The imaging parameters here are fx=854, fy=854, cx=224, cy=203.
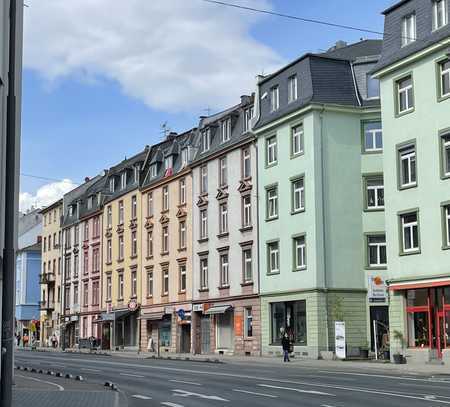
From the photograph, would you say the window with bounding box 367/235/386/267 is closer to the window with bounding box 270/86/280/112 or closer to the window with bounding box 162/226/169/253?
the window with bounding box 270/86/280/112

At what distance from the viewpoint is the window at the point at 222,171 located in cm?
5209

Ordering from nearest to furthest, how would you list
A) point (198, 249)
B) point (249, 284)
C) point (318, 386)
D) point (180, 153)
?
point (318, 386)
point (249, 284)
point (198, 249)
point (180, 153)

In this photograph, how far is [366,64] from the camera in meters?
45.0

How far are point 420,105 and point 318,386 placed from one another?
17562 millimetres

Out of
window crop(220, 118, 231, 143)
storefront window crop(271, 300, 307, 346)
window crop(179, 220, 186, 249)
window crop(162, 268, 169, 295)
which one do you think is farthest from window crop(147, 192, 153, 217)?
storefront window crop(271, 300, 307, 346)

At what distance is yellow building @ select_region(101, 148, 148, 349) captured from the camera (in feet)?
214

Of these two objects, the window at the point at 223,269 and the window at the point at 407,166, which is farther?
the window at the point at 223,269

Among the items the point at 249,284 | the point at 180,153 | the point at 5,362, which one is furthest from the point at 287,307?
the point at 5,362

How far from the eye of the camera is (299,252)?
44531mm

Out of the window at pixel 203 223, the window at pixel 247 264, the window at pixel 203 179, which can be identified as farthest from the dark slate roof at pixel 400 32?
the window at pixel 203 223

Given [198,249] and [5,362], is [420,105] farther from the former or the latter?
[5,362]

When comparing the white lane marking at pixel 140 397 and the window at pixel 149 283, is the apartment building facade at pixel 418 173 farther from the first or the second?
the window at pixel 149 283

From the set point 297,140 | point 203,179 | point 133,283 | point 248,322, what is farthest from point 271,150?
point 133,283

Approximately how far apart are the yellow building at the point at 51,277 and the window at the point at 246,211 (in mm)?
39988
